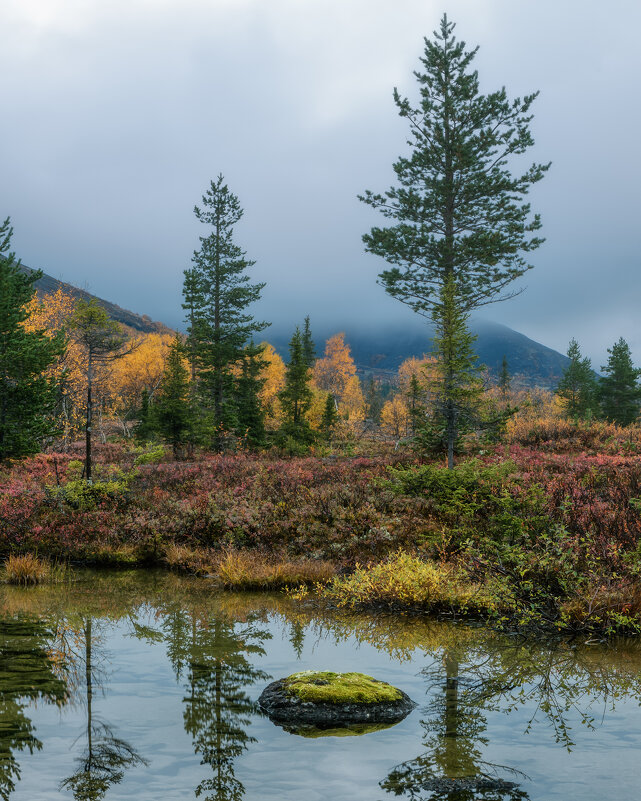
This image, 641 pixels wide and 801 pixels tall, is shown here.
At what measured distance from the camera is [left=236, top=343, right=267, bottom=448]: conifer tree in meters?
33.9

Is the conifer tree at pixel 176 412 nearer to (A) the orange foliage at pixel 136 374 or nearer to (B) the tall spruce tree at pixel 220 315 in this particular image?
(B) the tall spruce tree at pixel 220 315

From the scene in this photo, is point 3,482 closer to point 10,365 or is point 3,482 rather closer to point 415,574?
point 10,365

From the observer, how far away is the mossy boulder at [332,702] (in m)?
5.63

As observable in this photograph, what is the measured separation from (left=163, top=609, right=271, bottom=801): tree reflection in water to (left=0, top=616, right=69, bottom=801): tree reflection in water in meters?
1.39

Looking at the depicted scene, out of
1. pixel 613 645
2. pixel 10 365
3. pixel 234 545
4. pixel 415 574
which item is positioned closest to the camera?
pixel 613 645

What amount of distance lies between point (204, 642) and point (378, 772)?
13.5ft

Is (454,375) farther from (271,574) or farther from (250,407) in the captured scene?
(250,407)

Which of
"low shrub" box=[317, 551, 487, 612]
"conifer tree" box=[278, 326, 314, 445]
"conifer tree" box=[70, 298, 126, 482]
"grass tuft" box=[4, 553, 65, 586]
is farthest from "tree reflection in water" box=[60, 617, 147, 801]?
"conifer tree" box=[278, 326, 314, 445]

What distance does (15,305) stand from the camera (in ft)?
85.7

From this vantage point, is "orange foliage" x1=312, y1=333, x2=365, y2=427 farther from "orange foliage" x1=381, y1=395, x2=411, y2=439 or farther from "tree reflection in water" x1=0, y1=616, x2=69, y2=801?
"tree reflection in water" x1=0, y1=616, x2=69, y2=801

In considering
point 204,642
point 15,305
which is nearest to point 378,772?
point 204,642

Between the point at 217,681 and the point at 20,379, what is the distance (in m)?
22.9

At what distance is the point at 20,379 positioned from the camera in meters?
25.5

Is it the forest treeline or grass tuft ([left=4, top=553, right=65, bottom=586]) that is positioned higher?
the forest treeline
